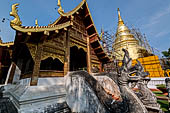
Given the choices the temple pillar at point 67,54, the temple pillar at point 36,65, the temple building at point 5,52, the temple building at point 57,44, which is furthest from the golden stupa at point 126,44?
the temple building at point 5,52

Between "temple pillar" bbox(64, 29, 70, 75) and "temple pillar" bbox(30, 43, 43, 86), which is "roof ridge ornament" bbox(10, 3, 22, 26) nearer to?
"temple pillar" bbox(30, 43, 43, 86)

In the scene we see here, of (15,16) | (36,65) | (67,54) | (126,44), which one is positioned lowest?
(36,65)

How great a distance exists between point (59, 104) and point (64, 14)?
5.99m

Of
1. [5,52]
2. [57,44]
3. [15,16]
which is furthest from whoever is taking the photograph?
[5,52]

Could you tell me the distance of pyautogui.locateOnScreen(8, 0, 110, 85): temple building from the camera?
363 centimetres

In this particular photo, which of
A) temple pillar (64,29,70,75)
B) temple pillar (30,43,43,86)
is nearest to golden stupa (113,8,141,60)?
temple pillar (64,29,70,75)

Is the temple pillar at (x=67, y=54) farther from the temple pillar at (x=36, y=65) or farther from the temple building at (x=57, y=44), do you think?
the temple pillar at (x=36, y=65)

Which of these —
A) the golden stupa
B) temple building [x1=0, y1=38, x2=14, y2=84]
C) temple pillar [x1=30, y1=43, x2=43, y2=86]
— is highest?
the golden stupa


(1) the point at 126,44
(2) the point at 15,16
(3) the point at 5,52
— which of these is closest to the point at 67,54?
(2) the point at 15,16

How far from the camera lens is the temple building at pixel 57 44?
11.9ft

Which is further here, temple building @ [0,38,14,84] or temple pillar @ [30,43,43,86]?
temple building @ [0,38,14,84]

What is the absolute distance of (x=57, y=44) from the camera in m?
4.90

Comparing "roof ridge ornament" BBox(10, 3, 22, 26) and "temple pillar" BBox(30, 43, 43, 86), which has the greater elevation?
"roof ridge ornament" BBox(10, 3, 22, 26)

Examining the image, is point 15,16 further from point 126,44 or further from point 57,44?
point 126,44
